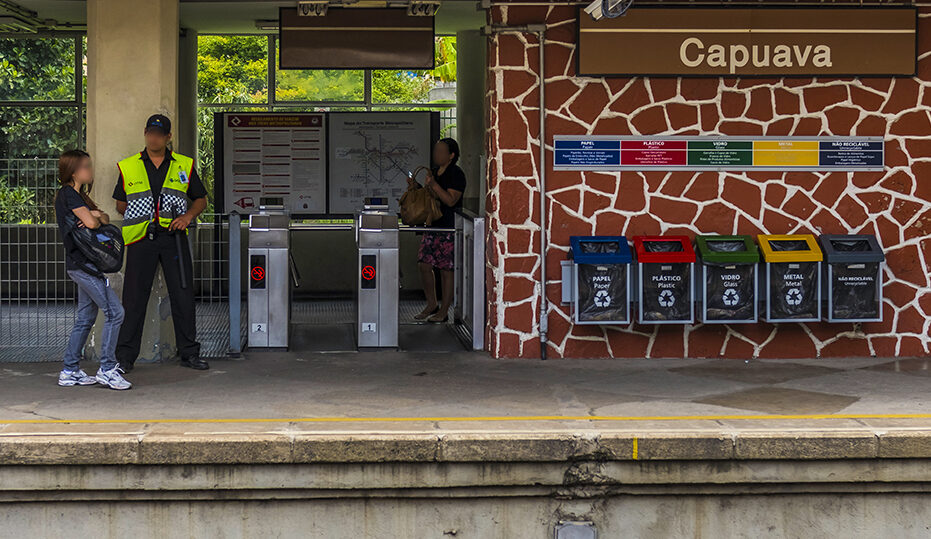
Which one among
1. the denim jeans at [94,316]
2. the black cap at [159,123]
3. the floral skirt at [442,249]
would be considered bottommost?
Answer: the denim jeans at [94,316]

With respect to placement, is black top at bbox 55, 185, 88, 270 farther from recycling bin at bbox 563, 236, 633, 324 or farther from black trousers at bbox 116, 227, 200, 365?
recycling bin at bbox 563, 236, 633, 324

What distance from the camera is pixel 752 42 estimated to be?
9.89m

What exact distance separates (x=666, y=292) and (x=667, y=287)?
42mm

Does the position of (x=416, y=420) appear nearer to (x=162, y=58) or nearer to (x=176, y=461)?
(x=176, y=461)

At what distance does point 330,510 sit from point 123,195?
3571 millimetres

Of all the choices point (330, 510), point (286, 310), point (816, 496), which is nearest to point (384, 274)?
point (286, 310)

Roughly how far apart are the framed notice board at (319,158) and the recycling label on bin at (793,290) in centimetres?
573

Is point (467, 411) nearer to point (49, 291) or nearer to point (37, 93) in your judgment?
point (49, 291)

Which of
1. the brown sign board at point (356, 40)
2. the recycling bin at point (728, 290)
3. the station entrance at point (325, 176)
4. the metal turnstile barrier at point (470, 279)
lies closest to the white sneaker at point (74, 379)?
the metal turnstile barrier at point (470, 279)

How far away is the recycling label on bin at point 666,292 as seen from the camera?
9.73 m

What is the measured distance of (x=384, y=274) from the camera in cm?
1029

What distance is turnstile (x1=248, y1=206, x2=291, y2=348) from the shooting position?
1009cm

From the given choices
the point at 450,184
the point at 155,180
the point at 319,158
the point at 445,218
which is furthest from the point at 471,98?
the point at 155,180

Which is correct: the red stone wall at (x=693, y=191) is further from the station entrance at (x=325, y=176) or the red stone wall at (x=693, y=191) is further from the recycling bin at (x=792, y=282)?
the station entrance at (x=325, y=176)
